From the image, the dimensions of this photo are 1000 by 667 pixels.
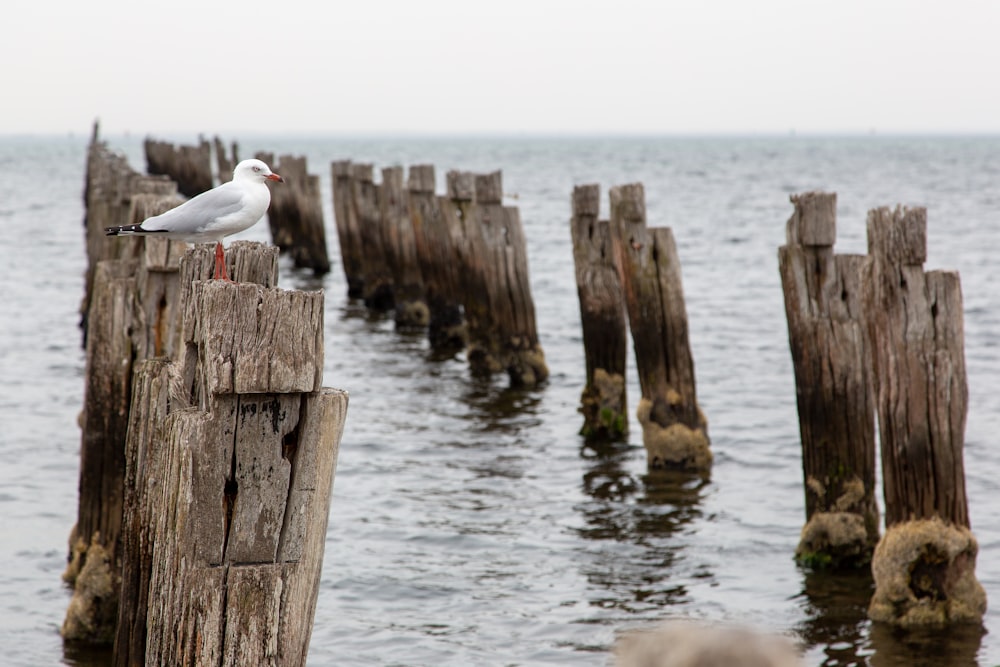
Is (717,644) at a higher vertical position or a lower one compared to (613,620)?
higher

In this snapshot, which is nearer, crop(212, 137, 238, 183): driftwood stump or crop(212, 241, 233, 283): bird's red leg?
crop(212, 241, 233, 283): bird's red leg

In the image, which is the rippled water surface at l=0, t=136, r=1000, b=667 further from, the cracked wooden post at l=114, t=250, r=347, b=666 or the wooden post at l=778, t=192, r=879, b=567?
the cracked wooden post at l=114, t=250, r=347, b=666

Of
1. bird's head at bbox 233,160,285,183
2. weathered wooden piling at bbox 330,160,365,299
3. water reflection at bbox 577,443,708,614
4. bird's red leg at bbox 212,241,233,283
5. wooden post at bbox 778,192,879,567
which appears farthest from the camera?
weathered wooden piling at bbox 330,160,365,299

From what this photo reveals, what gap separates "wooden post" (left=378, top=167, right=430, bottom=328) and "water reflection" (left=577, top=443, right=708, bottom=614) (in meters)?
6.78

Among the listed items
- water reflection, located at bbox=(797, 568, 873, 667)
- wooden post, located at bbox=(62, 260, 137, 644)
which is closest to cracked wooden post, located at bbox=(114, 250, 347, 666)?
wooden post, located at bbox=(62, 260, 137, 644)

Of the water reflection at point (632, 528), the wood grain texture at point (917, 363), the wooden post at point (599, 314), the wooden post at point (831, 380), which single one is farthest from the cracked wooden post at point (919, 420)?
the wooden post at point (599, 314)

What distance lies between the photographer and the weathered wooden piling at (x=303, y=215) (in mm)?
21859

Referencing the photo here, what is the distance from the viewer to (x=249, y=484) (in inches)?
121

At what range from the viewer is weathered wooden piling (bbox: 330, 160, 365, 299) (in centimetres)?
1867

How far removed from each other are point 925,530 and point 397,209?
11480 mm

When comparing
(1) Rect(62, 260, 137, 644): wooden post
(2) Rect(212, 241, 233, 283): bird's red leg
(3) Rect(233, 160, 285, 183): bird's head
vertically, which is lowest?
(1) Rect(62, 260, 137, 644): wooden post

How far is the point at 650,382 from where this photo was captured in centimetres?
868

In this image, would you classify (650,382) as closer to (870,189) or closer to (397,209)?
(397,209)

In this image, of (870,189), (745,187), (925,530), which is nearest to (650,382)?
(925,530)
